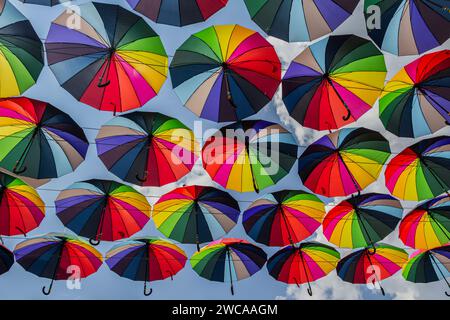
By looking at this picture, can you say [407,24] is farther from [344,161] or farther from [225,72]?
[225,72]

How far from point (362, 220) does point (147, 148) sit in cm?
556

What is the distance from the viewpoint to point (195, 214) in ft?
26.7

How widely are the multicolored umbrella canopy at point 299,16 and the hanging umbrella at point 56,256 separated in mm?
6456

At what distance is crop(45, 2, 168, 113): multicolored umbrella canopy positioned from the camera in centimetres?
544

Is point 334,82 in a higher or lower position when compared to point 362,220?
higher

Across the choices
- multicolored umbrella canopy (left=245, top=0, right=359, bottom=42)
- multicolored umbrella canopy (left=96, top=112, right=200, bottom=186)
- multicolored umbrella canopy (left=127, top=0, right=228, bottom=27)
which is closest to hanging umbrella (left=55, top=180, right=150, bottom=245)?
multicolored umbrella canopy (left=96, top=112, right=200, bottom=186)

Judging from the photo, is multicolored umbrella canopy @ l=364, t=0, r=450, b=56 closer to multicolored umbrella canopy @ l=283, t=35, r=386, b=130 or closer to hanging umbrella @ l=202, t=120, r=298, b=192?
multicolored umbrella canopy @ l=283, t=35, r=386, b=130

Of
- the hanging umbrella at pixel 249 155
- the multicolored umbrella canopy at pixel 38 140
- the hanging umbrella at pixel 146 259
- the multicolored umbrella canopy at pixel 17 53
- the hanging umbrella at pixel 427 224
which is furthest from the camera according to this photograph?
the hanging umbrella at pixel 146 259

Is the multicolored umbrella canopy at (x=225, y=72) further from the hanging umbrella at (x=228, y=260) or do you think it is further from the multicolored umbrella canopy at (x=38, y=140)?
the hanging umbrella at (x=228, y=260)

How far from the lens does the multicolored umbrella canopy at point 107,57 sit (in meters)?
5.44

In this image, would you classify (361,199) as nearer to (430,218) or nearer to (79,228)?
(430,218)

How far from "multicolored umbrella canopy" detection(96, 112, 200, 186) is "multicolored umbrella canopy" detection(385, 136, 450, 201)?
4.54 meters

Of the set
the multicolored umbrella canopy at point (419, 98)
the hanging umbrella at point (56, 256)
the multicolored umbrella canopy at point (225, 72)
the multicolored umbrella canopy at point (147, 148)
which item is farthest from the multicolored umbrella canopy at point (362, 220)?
the hanging umbrella at point (56, 256)

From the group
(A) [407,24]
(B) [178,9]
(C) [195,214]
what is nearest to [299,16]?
(A) [407,24]
